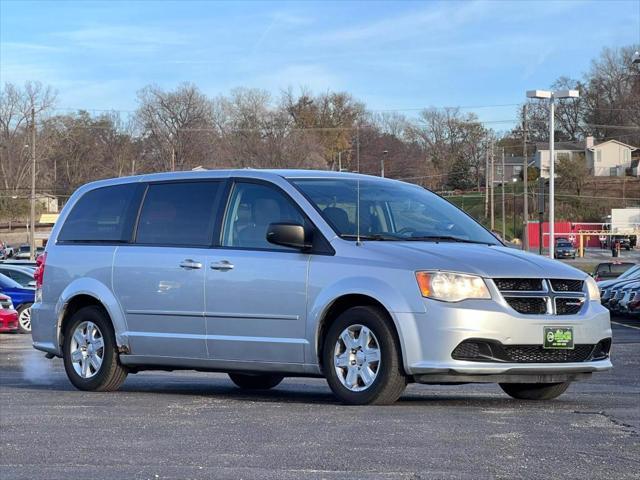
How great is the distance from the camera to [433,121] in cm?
10406

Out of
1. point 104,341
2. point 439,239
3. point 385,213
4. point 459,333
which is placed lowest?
point 104,341

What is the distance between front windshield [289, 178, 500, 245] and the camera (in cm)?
887

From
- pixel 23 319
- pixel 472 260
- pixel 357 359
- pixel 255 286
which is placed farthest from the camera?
pixel 23 319

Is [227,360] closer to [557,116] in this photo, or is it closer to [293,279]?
[293,279]

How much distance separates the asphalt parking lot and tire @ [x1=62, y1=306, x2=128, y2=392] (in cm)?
19

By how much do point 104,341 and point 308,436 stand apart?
3.75 m

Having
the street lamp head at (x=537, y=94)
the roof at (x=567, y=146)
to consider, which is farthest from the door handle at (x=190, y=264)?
the roof at (x=567, y=146)

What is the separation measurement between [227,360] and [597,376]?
16.9 ft

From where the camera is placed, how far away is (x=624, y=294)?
2655 cm

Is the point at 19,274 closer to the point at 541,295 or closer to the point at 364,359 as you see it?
the point at 364,359

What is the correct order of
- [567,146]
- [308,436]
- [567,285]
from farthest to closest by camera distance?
[567,146]
[567,285]
[308,436]

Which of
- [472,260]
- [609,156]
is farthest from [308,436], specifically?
[609,156]

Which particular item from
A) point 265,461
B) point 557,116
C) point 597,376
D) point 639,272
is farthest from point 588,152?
point 265,461

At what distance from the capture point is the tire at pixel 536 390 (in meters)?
9.08
